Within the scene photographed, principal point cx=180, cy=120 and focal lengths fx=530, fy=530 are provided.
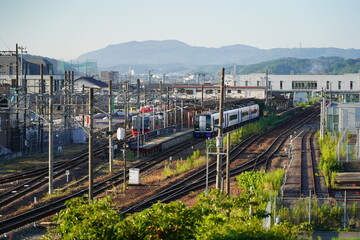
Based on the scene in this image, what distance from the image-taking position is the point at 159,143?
93.8ft

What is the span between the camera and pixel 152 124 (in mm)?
33469

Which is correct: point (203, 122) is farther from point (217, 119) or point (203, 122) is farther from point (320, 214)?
point (320, 214)

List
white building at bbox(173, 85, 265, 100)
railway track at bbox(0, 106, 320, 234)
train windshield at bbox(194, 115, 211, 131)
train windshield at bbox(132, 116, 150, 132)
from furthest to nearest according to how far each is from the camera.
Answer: white building at bbox(173, 85, 265, 100), train windshield at bbox(194, 115, 211, 131), train windshield at bbox(132, 116, 150, 132), railway track at bbox(0, 106, 320, 234)

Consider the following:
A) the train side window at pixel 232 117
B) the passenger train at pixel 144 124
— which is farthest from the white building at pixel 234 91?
the passenger train at pixel 144 124

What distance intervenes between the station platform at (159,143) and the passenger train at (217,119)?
1.06 metres

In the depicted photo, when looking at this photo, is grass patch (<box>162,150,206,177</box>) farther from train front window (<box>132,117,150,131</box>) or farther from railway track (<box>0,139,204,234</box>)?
train front window (<box>132,117,150,131</box>)

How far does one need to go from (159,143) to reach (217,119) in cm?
724

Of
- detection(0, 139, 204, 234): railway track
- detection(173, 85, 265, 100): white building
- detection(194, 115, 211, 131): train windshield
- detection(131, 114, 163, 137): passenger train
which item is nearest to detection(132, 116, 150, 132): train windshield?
detection(131, 114, 163, 137): passenger train

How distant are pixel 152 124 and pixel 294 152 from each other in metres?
10.5

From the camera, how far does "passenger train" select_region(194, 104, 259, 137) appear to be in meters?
33.8

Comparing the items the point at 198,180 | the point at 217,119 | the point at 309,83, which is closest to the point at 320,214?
the point at 198,180

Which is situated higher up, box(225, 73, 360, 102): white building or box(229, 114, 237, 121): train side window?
box(225, 73, 360, 102): white building

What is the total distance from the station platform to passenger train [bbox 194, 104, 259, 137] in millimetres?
1061

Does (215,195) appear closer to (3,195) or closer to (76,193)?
(76,193)
